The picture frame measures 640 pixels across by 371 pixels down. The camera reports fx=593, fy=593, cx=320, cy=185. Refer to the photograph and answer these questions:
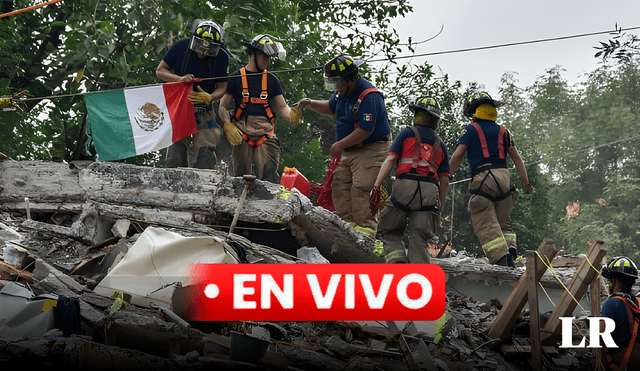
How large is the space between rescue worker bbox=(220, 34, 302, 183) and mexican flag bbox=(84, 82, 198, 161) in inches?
18.1

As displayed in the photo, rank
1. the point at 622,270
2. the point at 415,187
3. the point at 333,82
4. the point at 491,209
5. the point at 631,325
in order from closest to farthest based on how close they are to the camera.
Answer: the point at 631,325, the point at 622,270, the point at 415,187, the point at 333,82, the point at 491,209

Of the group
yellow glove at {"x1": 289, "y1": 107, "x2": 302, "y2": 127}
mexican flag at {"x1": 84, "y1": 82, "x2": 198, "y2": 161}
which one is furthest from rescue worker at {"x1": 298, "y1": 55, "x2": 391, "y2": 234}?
mexican flag at {"x1": 84, "y1": 82, "x2": 198, "y2": 161}

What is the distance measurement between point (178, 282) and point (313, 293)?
1.11m

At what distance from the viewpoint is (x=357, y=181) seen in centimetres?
616

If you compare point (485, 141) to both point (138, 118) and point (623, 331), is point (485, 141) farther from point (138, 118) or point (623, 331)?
point (138, 118)

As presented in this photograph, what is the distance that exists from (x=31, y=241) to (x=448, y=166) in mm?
4038

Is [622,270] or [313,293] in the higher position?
[622,270]

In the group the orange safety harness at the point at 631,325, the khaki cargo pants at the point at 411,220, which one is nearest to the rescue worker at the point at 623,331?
the orange safety harness at the point at 631,325

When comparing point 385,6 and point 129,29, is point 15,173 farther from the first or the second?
point 385,6

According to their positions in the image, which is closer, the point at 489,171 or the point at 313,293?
the point at 313,293

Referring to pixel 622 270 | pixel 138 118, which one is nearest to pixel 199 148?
pixel 138 118

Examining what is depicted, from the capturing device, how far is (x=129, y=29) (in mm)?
10055

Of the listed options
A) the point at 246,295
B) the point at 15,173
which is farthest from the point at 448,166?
the point at 15,173

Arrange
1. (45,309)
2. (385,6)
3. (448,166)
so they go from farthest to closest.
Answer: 1. (385,6)
2. (448,166)
3. (45,309)
